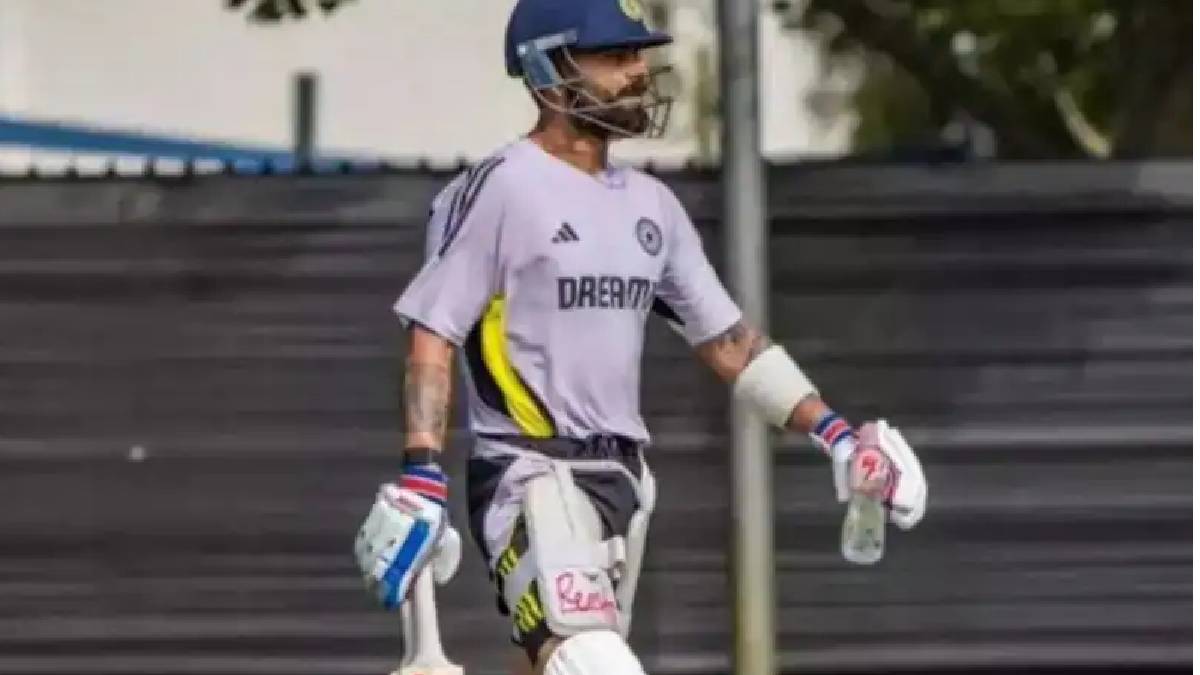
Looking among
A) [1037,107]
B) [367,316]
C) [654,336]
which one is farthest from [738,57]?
[1037,107]

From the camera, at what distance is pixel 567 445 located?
4.50 meters

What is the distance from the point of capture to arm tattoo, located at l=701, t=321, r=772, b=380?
16.0 feet

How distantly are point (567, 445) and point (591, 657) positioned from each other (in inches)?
18.1

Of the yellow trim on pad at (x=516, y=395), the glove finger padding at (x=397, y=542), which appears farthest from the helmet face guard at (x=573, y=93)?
the glove finger padding at (x=397, y=542)

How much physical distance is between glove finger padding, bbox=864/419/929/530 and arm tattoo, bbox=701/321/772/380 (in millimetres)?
351

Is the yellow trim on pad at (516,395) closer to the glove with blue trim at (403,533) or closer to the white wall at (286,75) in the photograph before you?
the glove with blue trim at (403,533)

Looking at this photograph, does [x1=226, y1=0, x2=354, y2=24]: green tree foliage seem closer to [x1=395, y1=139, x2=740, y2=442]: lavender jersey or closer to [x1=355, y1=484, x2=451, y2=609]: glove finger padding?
[x1=395, y1=139, x2=740, y2=442]: lavender jersey

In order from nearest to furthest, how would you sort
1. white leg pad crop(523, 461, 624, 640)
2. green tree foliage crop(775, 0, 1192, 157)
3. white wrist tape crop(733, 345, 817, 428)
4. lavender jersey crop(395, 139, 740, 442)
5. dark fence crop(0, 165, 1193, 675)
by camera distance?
white leg pad crop(523, 461, 624, 640) < lavender jersey crop(395, 139, 740, 442) < white wrist tape crop(733, 345, 817, 428) < dark fence crop(0, 165, 1193, 675) < green tree foliage crop(775, 0, 1192, 157)

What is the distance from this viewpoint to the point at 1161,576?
6188mm

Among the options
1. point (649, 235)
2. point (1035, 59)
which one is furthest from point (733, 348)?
point (1035, 59)

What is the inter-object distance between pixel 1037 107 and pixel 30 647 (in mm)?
3727

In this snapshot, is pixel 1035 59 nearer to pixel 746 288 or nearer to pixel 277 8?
pixel 277 8

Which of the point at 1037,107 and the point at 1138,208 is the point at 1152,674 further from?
the point at 1037,107

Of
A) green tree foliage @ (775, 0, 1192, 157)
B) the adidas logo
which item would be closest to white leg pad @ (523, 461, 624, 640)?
the adidas logo
